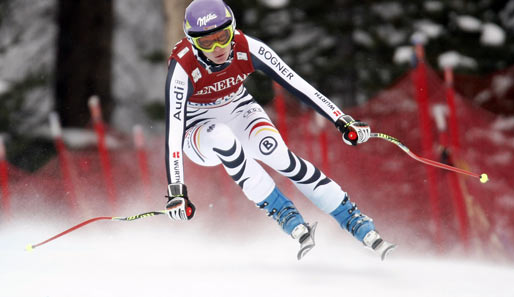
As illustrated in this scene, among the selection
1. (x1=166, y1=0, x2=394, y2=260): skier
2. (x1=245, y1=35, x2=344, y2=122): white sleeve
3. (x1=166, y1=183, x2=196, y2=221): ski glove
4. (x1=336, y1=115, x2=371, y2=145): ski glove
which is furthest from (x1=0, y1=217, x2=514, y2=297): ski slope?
(x1=245, y1=35, x2=344, y2=122): white sleeve

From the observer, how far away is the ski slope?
18.8ft

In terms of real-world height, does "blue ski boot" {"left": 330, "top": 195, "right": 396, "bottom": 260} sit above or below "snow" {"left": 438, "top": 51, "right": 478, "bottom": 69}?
below

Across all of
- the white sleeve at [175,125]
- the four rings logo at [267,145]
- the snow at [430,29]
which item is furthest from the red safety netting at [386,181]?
the snow at [430,29]

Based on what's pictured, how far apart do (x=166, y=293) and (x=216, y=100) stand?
1.62m

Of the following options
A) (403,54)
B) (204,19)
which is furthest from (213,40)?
(403,54)

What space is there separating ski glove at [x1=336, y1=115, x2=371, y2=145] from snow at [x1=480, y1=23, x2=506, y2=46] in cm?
Answer: 756

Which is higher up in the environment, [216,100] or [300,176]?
[216,100]

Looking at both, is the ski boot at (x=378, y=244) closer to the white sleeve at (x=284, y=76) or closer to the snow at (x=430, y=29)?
the white sleeve at (x=284, y=76)

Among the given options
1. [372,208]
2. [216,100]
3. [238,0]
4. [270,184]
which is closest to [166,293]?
[270,184]

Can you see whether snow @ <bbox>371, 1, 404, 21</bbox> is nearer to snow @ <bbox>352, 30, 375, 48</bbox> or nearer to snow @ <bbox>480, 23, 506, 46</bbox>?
snow @ <bbox>352, 30, 375, 48</bbox>

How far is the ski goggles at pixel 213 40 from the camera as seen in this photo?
4797 mm

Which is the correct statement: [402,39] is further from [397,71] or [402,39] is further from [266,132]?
[266,132]

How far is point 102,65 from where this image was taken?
1309 cm

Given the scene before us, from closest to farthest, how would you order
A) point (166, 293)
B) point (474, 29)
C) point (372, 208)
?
point (166, 293), point (372, 208), point (474, 29)
